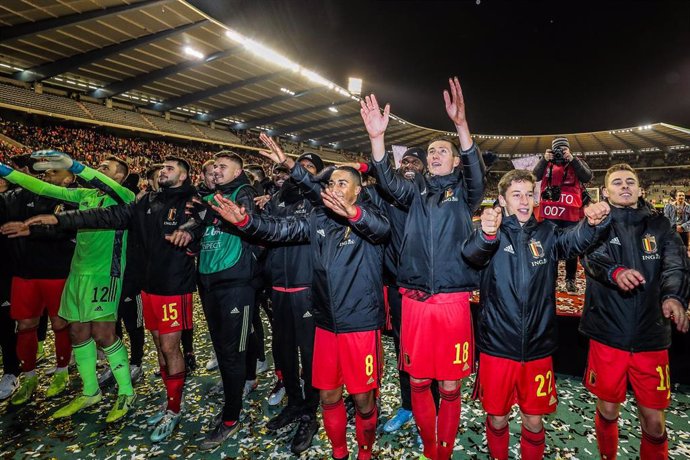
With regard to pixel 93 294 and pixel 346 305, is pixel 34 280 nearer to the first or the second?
pixel 93 294

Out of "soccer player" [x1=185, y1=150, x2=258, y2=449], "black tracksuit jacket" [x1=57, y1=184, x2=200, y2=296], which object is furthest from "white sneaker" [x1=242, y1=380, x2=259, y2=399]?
"black tracksuit jacket" [x1=57, y1=184, x2=200, y2=296]

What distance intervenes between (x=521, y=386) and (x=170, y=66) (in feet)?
68.2

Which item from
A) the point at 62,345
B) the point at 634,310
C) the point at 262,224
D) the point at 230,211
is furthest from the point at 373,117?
the point at 62,345

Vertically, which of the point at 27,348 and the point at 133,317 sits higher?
the point at 133,317

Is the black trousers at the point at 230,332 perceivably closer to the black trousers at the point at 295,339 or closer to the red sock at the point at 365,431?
the black trousers at the point at 295,339

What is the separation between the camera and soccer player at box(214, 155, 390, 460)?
93.8 inches

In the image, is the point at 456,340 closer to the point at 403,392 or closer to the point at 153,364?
the point at 403,392

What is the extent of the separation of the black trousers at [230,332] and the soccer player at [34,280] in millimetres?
2081

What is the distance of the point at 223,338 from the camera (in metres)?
3.02

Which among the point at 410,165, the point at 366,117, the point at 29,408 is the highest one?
the point at 366,117

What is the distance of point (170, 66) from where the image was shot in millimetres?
17484

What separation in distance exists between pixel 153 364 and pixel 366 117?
4.35m

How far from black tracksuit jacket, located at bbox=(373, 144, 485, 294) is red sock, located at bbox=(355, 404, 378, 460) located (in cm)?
102

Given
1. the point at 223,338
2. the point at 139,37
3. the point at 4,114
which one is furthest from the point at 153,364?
the point at 4,114
